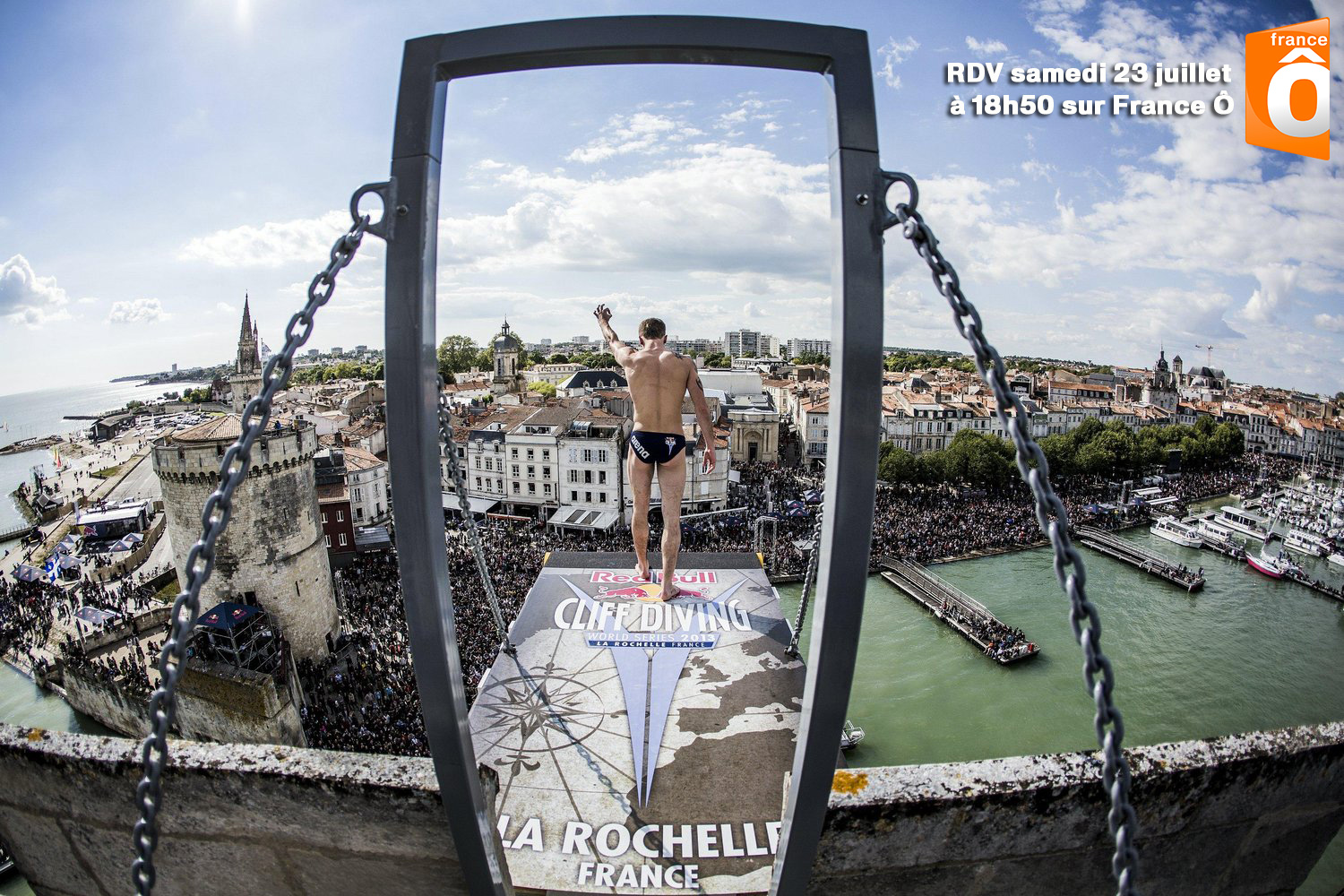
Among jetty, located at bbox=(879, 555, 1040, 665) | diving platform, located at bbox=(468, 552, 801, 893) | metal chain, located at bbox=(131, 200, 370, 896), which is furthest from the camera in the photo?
jetty, located at bbox=(879, 555, 1040, 665)

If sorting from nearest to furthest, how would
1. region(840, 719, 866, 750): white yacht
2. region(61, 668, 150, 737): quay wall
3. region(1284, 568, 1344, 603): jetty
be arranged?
region(61, 668, 150, 737): quay wall → region(840, 719, 866, 750): white yacht → region(1284, 568, 1344, 603): jetty

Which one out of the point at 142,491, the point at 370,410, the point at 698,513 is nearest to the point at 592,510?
the point at 698,513

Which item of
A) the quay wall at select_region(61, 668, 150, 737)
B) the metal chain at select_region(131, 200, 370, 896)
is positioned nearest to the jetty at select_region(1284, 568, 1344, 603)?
the metal chain at select_region(131, 200, 370, 896)

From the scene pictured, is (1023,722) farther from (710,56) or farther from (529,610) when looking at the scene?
(710,56)

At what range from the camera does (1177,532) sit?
40.1m

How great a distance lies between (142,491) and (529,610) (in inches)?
2228

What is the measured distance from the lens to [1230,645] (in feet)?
88.2

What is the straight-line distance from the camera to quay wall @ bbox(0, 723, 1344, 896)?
8.80 feet

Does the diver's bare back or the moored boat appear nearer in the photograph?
the diver's bare back

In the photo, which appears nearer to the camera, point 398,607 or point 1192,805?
point 1192,805

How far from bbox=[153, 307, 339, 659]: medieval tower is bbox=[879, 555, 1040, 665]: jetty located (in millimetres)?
24394

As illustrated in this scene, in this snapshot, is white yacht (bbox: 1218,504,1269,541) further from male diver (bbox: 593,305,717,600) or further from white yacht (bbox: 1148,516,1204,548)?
male diver (bbox: 593,305,717,600)

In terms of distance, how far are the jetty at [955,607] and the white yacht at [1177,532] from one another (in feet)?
63.0

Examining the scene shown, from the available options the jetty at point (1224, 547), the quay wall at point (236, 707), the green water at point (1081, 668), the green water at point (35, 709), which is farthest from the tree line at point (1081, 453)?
the green water at point (35, 709)
